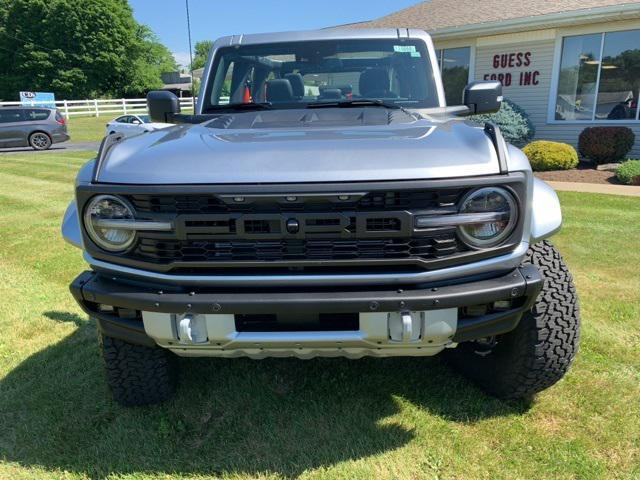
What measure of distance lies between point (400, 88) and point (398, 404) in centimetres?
196

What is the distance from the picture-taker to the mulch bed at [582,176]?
9625 mm

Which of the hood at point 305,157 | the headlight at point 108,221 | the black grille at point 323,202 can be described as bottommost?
the headlight at point 108,221

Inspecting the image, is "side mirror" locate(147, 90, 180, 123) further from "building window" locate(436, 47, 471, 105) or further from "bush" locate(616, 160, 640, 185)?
"building window" locate(436, 47, 471, 105)

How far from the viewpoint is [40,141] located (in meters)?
19.8

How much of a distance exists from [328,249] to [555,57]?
1241cm

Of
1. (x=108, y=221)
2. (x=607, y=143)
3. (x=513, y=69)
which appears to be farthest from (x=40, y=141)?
(x=108, y=221)

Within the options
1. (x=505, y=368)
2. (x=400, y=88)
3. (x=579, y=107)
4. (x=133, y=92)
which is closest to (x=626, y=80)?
(x=579, y=107)

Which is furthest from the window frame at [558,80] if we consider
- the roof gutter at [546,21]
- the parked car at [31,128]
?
the parked car at [31,128]

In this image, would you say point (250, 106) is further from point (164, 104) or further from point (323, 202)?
point (323, 202)

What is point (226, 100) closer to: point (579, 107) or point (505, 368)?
point (505, 368)

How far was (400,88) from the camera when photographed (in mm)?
3451

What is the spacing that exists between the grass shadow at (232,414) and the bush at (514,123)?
33.2 feet

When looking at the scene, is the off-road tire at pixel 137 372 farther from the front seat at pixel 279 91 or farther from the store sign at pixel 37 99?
the store sign at pixel 37 99

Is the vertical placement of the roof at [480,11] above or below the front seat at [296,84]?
above
